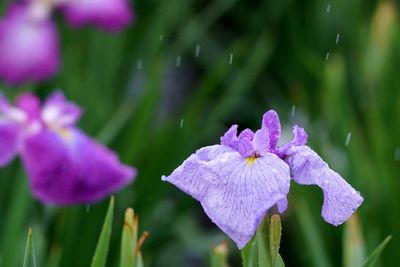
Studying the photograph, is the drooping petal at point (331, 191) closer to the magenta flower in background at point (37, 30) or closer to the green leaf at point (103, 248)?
the green leaf at point (103, 248)

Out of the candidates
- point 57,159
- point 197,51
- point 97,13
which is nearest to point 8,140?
point 57,159

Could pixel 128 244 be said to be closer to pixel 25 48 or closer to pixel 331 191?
pixel 331 191

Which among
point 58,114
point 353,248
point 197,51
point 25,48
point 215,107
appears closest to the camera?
point 353,248

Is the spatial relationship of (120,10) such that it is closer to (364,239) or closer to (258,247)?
(364,239)

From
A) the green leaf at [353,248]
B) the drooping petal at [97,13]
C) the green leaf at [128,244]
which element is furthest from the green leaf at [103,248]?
the drooping petal at [97,13]

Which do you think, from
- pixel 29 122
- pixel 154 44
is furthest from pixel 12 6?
pixel 29 122
